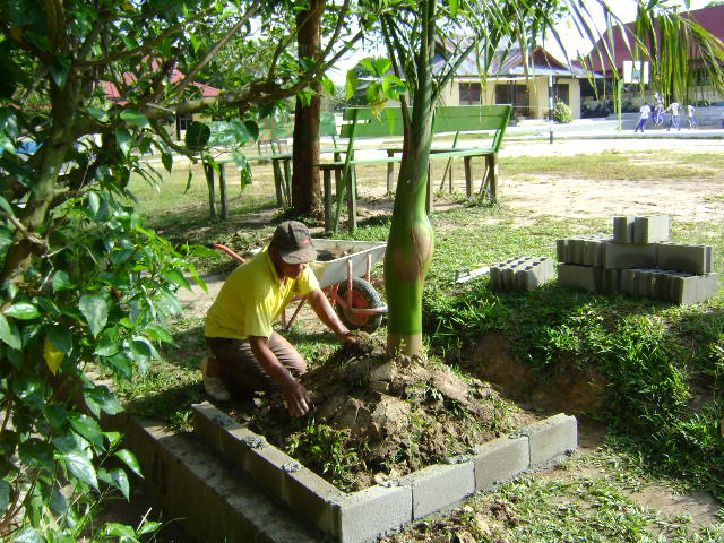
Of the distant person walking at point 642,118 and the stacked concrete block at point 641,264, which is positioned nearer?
the stacked concrete block at point 641,264

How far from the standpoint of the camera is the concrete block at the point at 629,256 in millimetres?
5539

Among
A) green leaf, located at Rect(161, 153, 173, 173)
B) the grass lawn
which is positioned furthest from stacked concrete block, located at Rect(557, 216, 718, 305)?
green leaf, located at Rect(161, 153, 173, 173)

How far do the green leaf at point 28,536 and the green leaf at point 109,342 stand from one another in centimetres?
55

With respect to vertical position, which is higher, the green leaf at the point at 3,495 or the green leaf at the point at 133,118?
the green leaf at the point at 133,118

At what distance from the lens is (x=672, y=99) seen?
4539mm

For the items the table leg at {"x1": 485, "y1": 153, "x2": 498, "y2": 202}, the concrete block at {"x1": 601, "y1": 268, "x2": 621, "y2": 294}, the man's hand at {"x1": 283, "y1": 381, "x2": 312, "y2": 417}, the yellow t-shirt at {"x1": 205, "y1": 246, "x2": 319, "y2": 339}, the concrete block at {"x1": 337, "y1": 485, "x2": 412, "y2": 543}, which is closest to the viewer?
the concrete block at {"x1": 337, "y1": 485, "x2": 412, "y2": 543}

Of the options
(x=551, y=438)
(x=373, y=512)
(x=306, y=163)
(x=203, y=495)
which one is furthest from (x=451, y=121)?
(x=373, y=512)

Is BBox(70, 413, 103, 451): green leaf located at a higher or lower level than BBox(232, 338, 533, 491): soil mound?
higher

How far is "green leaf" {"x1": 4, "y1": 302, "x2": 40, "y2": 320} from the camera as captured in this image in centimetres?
222

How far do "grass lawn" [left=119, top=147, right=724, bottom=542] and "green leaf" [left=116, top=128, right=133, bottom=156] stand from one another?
1.46 ft

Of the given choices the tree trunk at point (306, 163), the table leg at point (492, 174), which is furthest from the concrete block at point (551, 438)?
the table leg at point (492, 174)

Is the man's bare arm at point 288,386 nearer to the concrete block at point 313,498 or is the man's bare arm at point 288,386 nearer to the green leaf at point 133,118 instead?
the concrete block at point 313,498

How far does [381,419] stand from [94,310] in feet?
6.27

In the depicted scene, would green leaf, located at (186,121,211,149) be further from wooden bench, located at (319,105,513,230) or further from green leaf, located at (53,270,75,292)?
wooden bench, located at (319,105,513,230)
